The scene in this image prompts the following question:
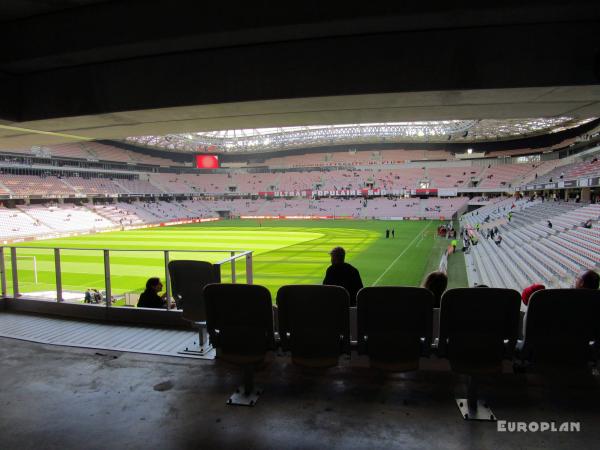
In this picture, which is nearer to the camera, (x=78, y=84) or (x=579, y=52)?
(x=579, y=52)

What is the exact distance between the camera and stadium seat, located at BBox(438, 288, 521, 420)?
3213 mm

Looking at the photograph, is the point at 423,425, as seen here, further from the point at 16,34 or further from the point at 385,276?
the point at 385,276

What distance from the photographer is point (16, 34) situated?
3.80 metres

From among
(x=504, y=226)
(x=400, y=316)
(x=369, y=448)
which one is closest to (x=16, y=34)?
(x=400, y=316)

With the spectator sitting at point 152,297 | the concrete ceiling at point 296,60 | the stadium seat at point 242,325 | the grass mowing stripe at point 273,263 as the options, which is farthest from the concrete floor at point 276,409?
the grass mowing stripe at point 273,263

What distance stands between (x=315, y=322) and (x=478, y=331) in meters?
1.38

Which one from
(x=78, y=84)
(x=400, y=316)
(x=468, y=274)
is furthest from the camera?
(x=468, y=274)

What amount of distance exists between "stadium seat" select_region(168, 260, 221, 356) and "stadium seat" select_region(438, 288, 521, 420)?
274 cm

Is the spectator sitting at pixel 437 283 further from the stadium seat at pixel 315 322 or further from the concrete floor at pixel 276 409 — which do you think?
the stadium seat at pixel 315 322

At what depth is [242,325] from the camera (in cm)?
359

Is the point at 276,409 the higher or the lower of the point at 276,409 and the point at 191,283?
the lower

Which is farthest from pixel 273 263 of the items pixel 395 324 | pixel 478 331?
pixel 478 331

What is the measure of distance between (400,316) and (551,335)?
1.26 meters

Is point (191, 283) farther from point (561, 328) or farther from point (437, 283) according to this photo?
point (561, 328)
